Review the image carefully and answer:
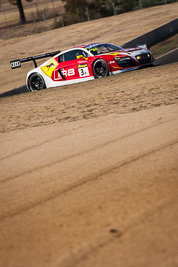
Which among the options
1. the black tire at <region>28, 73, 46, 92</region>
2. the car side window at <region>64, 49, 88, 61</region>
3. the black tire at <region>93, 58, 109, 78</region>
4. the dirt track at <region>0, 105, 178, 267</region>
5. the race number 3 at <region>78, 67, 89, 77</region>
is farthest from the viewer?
the black tire at <region>28, 73, 46, 92</region>

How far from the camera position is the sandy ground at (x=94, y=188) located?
2623 millimetres

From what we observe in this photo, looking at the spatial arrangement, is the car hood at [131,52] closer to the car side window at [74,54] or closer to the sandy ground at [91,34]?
the car side window at [74,54]

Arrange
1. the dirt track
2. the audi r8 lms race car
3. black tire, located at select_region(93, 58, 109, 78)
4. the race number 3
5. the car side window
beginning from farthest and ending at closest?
the car side window < the race number 3 < black tire, located at select_region(93, 58, 109, 78) < the audi r8 lms race car < the dirt track

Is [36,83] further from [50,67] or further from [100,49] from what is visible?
[100,49]

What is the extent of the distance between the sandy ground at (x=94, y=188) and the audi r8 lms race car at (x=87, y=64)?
526 cm

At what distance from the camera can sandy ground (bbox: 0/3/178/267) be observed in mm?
2623

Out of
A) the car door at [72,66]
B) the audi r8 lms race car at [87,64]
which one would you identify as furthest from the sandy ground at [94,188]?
the car door at [72,66]

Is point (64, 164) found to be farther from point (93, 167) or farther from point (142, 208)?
point (142, 208)

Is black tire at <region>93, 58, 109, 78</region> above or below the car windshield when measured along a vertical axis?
below

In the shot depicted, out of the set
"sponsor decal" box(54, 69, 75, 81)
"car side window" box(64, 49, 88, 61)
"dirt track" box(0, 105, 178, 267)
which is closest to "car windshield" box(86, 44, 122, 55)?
"car side window" box(64, 49, 88, 61)

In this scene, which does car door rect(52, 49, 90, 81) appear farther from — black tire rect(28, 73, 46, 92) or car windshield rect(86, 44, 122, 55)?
black tire rect(28, 73, 46, 92)

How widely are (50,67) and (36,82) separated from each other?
0.84 metres

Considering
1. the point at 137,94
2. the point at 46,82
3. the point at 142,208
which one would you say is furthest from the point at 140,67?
the point at 142,208

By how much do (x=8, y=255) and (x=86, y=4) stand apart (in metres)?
60.2
